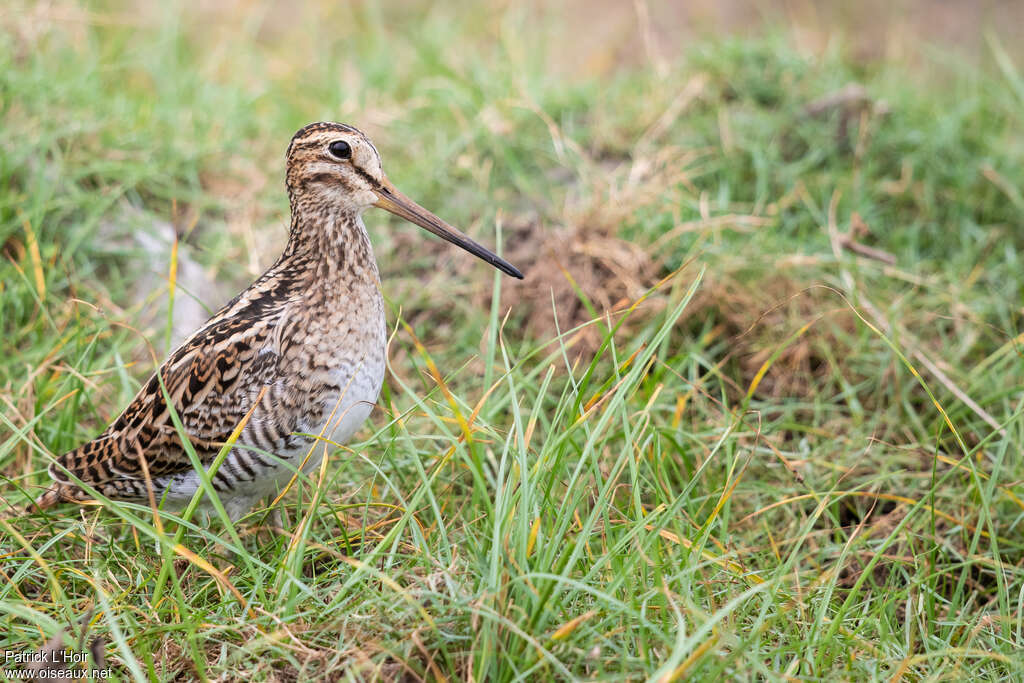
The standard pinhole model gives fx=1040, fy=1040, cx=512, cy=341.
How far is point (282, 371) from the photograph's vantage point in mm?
3205

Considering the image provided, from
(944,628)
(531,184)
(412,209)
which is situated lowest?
(944,628)

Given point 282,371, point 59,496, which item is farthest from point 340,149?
point 59,496

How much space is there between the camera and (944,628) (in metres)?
3.23

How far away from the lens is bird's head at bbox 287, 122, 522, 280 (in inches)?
135

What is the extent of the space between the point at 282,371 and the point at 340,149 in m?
0.78

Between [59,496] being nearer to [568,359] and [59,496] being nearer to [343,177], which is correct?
[343,177]

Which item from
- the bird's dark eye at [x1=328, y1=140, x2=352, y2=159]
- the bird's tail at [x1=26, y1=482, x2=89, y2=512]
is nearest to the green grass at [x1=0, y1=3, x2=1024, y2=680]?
the bird's tail at [x1=26, y1=482, x2=89, y2=512]

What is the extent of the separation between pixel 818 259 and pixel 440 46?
3512 millimetres

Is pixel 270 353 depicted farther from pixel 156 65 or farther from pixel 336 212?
pixel 156 65

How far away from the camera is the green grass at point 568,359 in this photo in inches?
108

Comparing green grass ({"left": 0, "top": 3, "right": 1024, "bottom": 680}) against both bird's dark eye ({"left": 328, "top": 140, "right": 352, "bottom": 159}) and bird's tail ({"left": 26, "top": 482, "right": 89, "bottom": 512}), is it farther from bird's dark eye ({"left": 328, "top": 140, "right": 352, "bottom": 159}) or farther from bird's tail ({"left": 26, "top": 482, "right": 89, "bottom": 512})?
bird's dark eye ({"left": 328, "top": 140, "right": 352, "bottom": 159})

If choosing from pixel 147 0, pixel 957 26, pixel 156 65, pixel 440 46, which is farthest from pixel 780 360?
pixel 147 0

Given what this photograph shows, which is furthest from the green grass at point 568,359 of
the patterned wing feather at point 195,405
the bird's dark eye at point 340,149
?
the bird's dark eye at point 340,149

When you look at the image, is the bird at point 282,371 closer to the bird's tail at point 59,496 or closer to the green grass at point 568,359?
the bird's tail at point 59,496
